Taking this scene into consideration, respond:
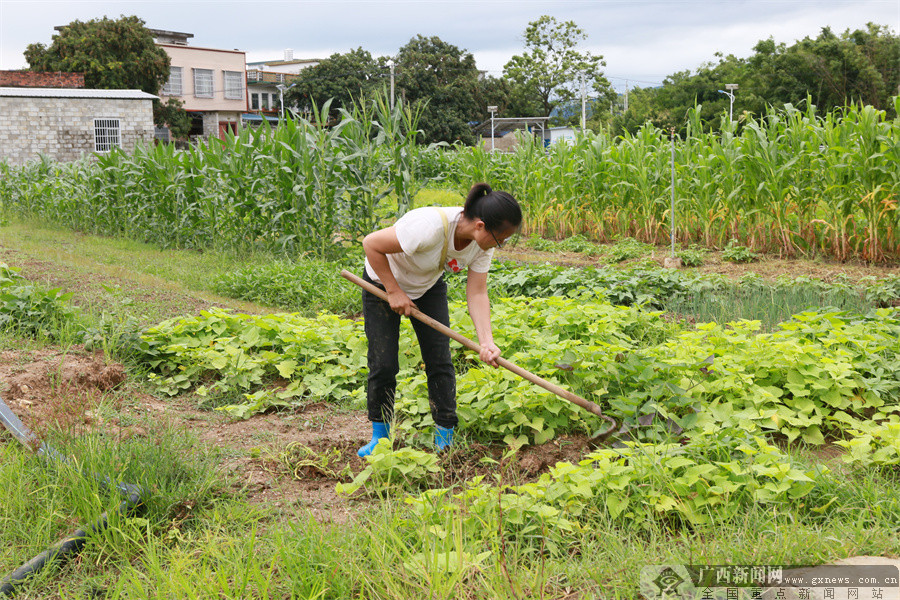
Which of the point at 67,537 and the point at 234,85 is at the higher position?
the point at 234,85

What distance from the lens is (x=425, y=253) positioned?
12.2ft

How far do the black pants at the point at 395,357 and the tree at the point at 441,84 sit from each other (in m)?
39.6

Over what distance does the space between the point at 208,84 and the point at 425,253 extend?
57.6 m

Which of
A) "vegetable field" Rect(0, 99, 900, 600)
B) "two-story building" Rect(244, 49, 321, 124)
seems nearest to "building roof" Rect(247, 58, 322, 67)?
"two-story building" Rect(244, 49, 321, 124)

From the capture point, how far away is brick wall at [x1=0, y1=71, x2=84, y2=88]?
113 feet

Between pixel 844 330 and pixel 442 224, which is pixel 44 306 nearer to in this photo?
pixel 442 224

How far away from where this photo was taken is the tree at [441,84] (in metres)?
43.6

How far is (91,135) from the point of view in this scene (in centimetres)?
3147

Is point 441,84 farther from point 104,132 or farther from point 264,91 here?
point 264,91

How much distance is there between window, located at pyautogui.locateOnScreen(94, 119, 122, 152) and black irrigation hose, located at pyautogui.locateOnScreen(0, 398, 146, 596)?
105 feet

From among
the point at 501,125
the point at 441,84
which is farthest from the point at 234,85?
the point at 501,125

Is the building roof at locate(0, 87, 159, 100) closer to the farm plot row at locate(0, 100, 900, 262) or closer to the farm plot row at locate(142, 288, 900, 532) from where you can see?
the farm plot row at locate(0, 100, 900, 262)

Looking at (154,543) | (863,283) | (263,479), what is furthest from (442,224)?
(863,283)

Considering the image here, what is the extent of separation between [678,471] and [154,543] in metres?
2.26
